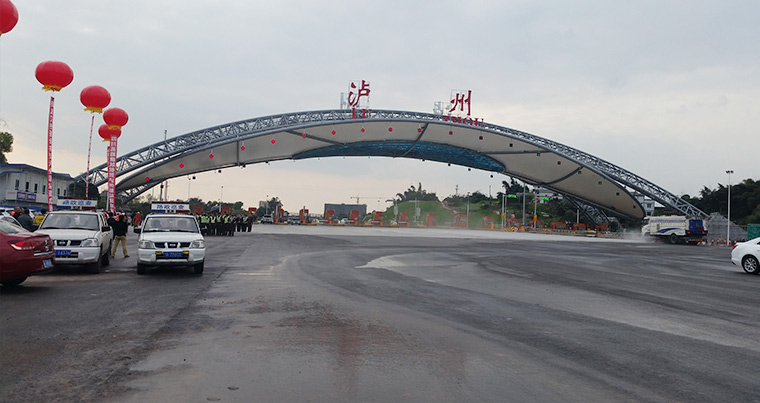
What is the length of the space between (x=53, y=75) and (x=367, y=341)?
21.1 m

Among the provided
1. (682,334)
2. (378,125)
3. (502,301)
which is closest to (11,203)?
(378,125)

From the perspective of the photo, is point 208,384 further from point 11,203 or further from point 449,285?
point 11,203

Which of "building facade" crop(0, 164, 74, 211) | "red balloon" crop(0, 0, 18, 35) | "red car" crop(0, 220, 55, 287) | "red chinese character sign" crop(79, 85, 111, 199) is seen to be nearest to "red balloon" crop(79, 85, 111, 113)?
"red chinese character sign" crop(79, 85, 111, 199)

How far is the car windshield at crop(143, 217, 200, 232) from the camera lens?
14.1m

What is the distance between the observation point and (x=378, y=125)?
54.0 metres

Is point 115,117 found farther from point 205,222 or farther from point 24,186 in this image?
point 24,186

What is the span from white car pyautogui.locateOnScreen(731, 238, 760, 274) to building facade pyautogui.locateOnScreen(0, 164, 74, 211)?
51.4 m

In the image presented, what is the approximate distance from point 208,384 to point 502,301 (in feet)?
22.3

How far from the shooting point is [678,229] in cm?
5153

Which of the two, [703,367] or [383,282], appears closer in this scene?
[703,367]

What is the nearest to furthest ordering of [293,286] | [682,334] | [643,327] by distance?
[682,334], [643,327], [293,286]

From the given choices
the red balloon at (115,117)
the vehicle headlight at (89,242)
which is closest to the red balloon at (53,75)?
the red balloon at (115,117)

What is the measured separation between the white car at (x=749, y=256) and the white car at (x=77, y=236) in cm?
2071

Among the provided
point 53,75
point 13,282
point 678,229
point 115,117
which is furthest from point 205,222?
point 678,229
